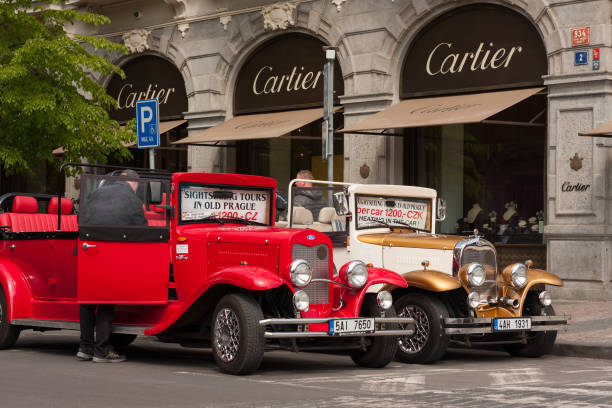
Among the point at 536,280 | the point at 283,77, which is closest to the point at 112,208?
the point at 536,280

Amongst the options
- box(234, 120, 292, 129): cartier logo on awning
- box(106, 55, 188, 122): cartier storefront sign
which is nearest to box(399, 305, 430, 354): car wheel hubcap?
box(234, 120, 292, 129): cartier logo on awning

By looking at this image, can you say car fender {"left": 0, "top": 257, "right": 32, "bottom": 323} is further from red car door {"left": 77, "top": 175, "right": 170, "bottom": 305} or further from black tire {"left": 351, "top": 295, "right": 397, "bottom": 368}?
black tire {"left": 351, "top": 295, "right": 397, "bottom": 368}

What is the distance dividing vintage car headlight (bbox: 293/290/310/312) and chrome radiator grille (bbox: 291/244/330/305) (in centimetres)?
32

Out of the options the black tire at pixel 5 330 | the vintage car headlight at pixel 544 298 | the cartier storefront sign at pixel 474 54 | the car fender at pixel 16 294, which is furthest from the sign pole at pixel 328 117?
the black tire at pixel 5 330

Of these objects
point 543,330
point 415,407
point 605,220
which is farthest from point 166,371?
point 605,220

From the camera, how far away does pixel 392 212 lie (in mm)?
12406

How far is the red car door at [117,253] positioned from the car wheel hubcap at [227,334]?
3.24 feet

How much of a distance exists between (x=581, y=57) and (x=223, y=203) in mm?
8078

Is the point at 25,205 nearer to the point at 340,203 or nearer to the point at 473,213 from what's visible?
the point at 340,203

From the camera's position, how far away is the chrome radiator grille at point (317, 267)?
378 inches

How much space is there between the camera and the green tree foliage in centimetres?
1894

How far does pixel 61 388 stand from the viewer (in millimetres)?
8070

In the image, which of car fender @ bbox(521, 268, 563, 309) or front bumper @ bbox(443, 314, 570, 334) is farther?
car fender @ bbox(521, 268, 563, 309)

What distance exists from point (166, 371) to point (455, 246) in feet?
11.4
